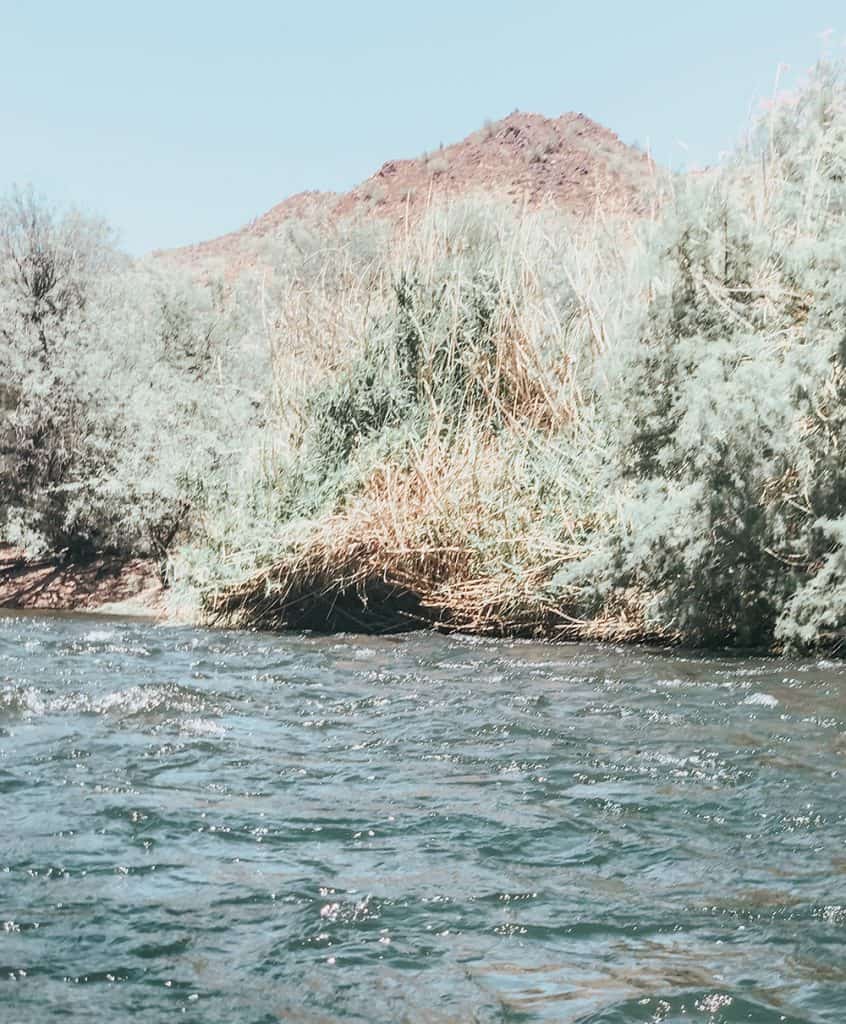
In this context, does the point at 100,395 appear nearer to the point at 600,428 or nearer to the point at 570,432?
the point at 570,432

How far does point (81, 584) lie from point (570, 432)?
11.5 metres

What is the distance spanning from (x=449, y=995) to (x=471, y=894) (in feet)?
2.29

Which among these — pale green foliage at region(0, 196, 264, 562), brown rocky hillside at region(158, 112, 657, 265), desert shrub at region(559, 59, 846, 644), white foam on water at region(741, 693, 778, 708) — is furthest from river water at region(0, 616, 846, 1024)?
brown rocky hillside at region(158, 112, 657, 265)

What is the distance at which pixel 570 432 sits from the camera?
1142cm

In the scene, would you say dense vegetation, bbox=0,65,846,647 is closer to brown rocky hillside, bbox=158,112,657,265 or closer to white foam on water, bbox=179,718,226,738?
white foam on water, bbox=179,718,226,738

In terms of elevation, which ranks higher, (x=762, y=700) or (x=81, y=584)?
(x=762, y=700)

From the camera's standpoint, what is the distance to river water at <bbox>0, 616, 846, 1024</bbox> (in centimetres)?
288

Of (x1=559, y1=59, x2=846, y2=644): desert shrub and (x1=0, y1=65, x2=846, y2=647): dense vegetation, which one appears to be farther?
(x1=0, y1=65, x2=846, y2=647): dense vegetation

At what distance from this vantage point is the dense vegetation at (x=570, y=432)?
342 inches

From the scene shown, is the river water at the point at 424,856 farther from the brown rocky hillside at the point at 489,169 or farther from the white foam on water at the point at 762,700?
the brown rocky hillside at the point at 489,169

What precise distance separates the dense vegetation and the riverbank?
2.14 metres

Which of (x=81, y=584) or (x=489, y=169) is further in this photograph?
(x=489, y=169)

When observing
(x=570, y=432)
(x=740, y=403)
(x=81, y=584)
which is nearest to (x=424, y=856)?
(x=740, y=403)

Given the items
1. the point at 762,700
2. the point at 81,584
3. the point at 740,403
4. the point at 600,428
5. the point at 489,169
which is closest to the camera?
the point at 762,700
